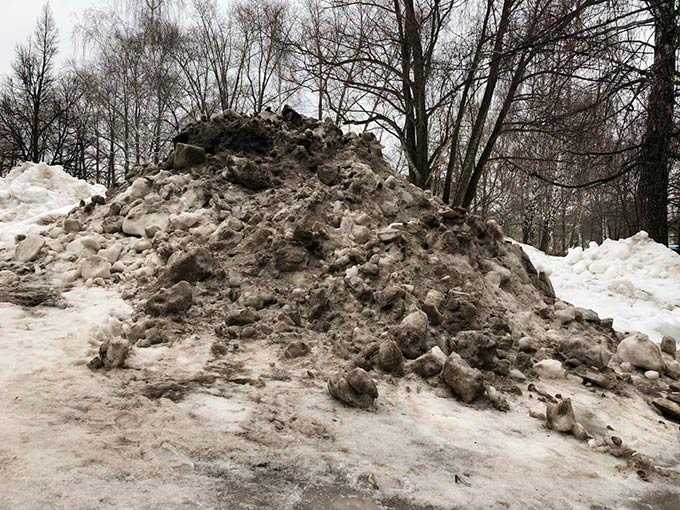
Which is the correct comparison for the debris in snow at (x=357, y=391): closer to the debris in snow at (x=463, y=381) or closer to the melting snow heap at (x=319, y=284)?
the melting snow heap at (x=319, y=284)

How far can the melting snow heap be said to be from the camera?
2.85m

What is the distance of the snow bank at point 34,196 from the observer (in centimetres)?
632

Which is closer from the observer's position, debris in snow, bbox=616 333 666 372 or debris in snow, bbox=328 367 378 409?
debris in snow, bbox=328 367 378 409

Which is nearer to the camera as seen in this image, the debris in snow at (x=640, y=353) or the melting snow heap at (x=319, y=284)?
the melting snow heap at (x=319, y=284)

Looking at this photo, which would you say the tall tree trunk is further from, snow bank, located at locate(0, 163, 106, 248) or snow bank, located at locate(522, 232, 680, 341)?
snow bank, located at locate(0, 163, 106, 248)

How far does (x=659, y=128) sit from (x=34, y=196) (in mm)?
8496

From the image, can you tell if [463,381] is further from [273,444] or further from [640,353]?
[640,353]

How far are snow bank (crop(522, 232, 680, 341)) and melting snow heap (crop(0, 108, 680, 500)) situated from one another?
114cm

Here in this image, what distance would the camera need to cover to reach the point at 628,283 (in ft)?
20.1

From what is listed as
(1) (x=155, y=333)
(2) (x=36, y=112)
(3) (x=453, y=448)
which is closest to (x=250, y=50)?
(2) (x=36, y=112)

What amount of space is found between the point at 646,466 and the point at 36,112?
20436mm

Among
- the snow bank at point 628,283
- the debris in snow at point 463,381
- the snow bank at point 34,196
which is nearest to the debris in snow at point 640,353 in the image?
the snow bank at point 628,283

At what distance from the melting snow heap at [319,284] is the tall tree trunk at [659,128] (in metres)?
2.02

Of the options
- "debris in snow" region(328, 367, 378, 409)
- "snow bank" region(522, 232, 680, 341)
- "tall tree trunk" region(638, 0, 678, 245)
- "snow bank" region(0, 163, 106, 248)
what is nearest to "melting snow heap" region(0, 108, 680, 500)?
"debris in snow" region(328, 367, 378, 409)
